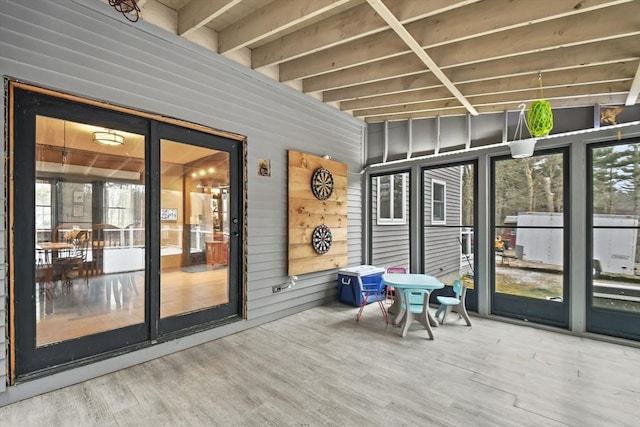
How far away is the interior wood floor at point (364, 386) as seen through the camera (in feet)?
7.06

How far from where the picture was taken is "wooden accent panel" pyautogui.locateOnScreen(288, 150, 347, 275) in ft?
14.8

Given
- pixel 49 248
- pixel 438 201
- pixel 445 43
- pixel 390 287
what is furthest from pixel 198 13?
pixel 438 201

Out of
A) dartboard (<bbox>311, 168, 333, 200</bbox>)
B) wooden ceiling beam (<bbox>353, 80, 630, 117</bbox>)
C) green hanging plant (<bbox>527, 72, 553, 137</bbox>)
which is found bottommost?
dartboard (<bbox>311, 168, 333, 200</bbox>)

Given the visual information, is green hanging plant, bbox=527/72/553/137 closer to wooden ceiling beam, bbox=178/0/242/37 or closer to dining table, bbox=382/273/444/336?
dining table, bbox=382/273/444/336

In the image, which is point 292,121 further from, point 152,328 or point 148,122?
point 152,328

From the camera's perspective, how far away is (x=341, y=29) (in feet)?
9.98

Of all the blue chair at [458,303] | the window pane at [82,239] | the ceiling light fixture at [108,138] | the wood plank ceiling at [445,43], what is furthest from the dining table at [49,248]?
the blue chair at [458,303]

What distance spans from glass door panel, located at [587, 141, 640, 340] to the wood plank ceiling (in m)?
0.70

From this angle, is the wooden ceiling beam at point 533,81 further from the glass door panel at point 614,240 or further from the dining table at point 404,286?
the dining table at point 404,286

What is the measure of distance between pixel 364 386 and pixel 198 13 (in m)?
3.85

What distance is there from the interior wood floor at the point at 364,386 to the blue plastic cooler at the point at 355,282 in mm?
1262

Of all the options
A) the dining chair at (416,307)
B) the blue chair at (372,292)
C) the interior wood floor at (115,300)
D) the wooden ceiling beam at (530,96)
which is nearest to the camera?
the interior wood floor at (115,300)

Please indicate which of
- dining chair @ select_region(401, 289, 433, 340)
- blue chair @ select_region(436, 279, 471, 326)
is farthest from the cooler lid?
blue chair @ select_region(436, 279, 471, 326)

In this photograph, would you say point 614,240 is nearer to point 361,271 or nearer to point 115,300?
point 361,271
